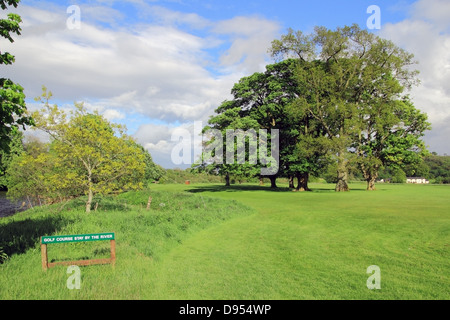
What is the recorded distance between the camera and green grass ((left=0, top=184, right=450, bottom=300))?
9.12m

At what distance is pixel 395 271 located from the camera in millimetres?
10898

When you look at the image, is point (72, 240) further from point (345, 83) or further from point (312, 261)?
point (345, 83)

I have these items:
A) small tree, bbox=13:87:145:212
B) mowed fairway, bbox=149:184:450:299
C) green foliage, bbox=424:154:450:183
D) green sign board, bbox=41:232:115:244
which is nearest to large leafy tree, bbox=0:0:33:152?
green sign board, bbox=41:232:115:244

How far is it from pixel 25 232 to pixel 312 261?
13422 millimetres

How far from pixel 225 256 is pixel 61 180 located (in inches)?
594

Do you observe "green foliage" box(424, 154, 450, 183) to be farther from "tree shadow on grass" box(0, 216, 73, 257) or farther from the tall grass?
"tree shadow on grass" box(0, 216, 73, 257)

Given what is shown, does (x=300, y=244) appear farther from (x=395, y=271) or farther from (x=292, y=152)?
(x=292, y=152)

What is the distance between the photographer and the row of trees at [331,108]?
4800cm

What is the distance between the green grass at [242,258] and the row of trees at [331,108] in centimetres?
2833

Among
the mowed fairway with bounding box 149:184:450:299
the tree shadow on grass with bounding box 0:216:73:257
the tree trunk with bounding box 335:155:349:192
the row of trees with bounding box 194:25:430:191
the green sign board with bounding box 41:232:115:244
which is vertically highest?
the row of trees with bounding box 194:25:430:191

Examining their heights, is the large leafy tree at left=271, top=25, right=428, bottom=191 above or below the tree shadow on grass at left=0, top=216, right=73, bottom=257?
above

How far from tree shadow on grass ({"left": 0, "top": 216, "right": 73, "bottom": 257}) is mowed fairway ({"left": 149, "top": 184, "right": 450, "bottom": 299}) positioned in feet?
19.2

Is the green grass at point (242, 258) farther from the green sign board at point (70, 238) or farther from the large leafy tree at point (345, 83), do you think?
the large leafy tree at point (345, 83)
